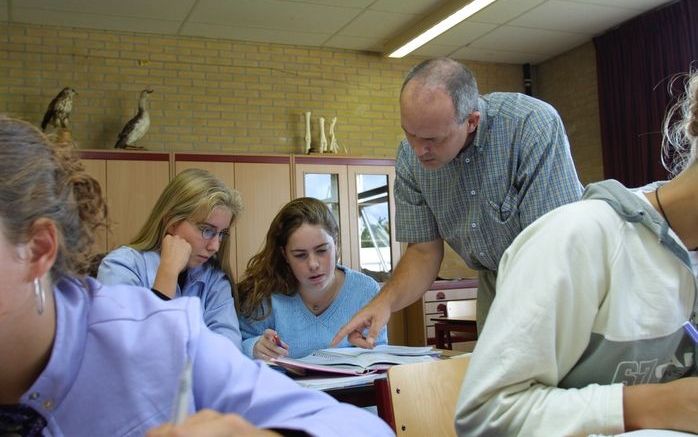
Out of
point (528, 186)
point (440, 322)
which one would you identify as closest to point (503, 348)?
point (528, 186)

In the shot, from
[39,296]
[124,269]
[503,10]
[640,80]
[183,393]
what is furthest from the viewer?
[640,80]

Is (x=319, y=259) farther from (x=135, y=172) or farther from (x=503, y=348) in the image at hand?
(x=135, y=172)

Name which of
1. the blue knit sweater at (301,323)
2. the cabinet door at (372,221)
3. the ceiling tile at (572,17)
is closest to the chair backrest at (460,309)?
the cabinet door at (372,221)

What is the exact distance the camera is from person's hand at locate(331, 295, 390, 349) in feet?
6.61

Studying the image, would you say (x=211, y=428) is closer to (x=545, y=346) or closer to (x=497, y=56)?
(x=545, y=346)

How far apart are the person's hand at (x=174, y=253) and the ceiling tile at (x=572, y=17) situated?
4732 mm

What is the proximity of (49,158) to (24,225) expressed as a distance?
10cm

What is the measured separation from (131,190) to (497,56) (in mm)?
4449

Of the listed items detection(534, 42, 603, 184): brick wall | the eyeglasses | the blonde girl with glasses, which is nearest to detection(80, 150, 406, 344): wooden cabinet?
detection(534, 42, 603, 184): brick wall

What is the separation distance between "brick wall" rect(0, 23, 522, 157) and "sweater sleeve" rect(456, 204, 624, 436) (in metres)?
5.69

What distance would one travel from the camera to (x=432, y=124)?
2090mm

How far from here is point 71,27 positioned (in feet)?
Answer: 20.0

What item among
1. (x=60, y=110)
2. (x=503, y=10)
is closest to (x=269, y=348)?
(x=60, y=110)

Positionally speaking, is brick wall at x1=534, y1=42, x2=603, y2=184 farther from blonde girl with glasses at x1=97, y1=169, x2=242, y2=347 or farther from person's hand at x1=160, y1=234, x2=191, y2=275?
person's hand at x1=160, y1=234, x2=191, y2=275
